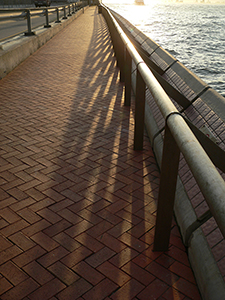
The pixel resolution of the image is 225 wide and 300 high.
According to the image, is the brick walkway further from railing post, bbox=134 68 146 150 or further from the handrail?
the handrail

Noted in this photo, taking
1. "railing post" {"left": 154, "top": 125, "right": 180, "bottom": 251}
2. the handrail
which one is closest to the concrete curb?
the handrail

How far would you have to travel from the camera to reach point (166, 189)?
2.30 meters

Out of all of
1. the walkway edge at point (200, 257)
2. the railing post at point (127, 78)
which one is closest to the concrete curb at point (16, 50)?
the railing post at point (127, 78)

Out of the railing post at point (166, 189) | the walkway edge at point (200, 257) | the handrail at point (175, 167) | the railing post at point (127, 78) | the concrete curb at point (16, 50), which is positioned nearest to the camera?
the handrail at point (175, 167)

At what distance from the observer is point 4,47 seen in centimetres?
859

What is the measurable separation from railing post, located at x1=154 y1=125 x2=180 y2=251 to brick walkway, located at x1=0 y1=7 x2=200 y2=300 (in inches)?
5.6

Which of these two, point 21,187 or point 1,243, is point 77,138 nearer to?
point 21,187

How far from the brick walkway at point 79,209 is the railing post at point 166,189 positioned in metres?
0.14

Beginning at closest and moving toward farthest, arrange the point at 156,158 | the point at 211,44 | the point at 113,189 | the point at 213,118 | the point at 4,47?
the point at 113,189 < the point at 213,118 < the point at 156,158 < the point at 4,47 < the point at 211,44

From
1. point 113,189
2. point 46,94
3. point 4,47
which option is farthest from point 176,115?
point 4,47

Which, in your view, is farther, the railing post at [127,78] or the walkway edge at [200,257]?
the railing post at [127,78]

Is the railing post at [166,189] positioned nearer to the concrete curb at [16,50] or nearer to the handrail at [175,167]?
the handrail at [175,167]

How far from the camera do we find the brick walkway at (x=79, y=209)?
2.27 metres

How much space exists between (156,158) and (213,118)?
31.7 inches
